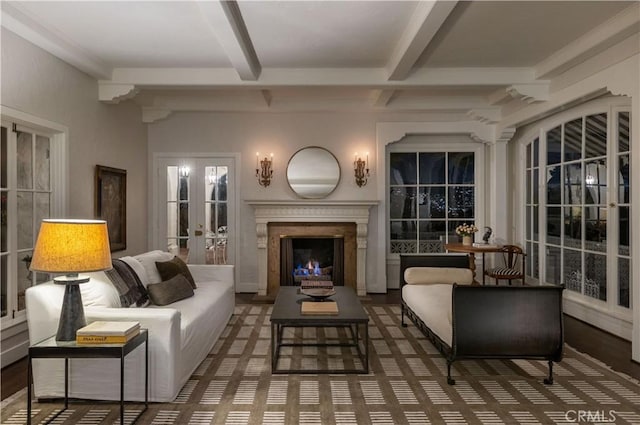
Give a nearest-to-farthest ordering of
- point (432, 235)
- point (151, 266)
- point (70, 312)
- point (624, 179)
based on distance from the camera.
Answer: point (70, 312) → point (151, 266) → point (624, 179) → point (432, 235)

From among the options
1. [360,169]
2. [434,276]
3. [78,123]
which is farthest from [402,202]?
[78,123]

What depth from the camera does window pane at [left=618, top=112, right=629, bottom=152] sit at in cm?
406

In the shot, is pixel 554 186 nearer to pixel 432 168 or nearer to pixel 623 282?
pixel 623 282

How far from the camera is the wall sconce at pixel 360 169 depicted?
619 cm

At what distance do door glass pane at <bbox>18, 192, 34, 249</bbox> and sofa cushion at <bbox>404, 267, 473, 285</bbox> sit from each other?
11.8 feet

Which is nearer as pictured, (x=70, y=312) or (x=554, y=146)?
(x=70, y=312)

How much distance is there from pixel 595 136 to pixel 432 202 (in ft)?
8.09

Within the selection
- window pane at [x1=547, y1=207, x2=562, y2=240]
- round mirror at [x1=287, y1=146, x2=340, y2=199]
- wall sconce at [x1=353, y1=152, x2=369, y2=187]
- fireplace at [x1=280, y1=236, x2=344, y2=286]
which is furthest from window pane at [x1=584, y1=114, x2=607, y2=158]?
fireplace at [x1=280, y1=236, x2=344, y2=286]

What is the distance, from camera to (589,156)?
457cm

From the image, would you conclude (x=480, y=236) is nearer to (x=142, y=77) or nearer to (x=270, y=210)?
(x=270, y=210)

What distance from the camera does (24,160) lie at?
3666mm

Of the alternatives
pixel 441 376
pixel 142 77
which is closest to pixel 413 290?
pixel 441 376

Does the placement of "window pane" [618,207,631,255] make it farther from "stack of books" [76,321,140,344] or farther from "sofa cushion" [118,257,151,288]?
"sofa cushion" [118,257,151,288]

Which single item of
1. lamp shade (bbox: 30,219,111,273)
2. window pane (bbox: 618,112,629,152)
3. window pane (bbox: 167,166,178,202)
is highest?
window pane (bbox: 618,112,629,152)
